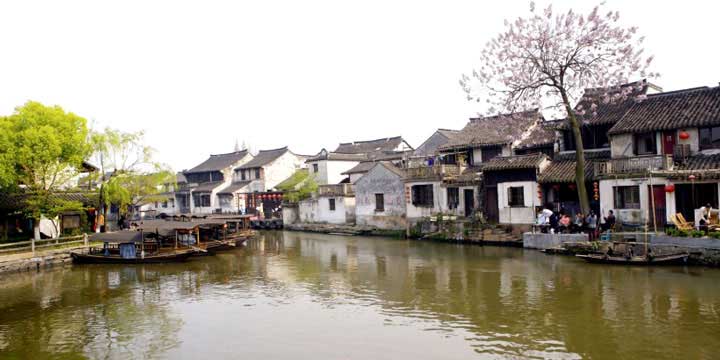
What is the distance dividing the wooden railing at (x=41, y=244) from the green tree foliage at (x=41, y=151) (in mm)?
1323

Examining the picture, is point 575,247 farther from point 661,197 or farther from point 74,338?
point 74,338

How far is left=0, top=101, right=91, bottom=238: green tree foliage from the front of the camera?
85.9ft

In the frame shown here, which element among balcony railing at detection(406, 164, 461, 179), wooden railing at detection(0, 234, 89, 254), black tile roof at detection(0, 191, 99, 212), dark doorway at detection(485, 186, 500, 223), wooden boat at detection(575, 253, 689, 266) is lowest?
wooden boat at detection(575, 253, 689, 266)

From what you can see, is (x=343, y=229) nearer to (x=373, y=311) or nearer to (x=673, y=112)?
(x=673, y=112)

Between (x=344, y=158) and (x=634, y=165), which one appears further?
(x=344, y=158)

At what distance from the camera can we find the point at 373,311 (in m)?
15.6

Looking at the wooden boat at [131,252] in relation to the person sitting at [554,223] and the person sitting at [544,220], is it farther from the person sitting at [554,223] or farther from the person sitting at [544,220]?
the person sitting at [554,223]

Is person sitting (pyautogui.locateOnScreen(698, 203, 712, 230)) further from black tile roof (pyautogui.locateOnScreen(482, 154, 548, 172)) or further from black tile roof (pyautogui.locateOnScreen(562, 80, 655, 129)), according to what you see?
black tile roof (pyautogui.locateOnScreen(482, 154, 548, 172))

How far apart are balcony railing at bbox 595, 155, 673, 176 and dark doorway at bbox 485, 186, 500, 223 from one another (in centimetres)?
681

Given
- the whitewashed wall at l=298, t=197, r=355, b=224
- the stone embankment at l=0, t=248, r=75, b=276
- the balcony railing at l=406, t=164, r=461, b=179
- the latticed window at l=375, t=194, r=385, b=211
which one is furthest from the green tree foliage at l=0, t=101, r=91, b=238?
the balcony railing at l=406, t=164, r=461, b=179

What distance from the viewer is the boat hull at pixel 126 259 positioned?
86.4ft

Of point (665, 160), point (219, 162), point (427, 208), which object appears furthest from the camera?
point (219, 162)

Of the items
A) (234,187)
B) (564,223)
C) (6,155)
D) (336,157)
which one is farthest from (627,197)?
(234,187)

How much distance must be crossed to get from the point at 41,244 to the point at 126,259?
526cm
